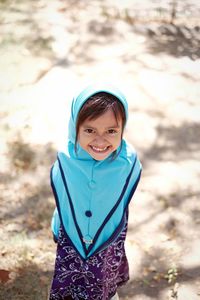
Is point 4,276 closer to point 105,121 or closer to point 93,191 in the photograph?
point 93,191

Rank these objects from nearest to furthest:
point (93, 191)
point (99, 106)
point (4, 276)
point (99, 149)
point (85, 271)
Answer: point (99, 106)
point (99, 149)
point (93, 191)
point (85, 271)
point (4, 276)

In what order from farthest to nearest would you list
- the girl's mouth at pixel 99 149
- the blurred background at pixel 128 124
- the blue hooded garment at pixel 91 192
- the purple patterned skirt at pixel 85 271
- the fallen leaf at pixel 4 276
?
the blurred background at pixel 128 124 → the fallen leaf at pixel 4 276 → the purple patterned skirt at pixel 85 271 → the blue hooded garment at pixel 91 192 → the girl's mouth at pixel 99 149

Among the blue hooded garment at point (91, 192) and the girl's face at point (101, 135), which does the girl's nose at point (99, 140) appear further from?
the blue hooded garment at point (91, 192)

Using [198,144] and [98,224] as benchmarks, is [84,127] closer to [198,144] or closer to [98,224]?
[98,224]

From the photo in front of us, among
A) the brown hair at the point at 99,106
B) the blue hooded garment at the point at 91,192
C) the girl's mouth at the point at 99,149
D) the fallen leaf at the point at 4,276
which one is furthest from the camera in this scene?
the fallen leaf at the point at 4,276

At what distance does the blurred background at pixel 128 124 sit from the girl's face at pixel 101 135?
4.48ft

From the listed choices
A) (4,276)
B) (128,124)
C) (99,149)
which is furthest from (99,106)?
(128,124)

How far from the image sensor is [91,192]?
220 cm

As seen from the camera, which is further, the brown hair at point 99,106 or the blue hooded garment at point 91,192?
the blue hooded garment at point 91,192

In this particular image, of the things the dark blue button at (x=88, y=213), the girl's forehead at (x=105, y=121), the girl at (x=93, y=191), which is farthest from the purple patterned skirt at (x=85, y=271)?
the girl's forehead at (x=105, y=121)

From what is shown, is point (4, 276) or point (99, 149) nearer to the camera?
point (99, 149)

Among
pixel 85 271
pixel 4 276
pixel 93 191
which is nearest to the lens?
pixel 93 191

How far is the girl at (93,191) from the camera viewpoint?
2.01 m

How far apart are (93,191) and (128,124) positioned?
2443 mm
